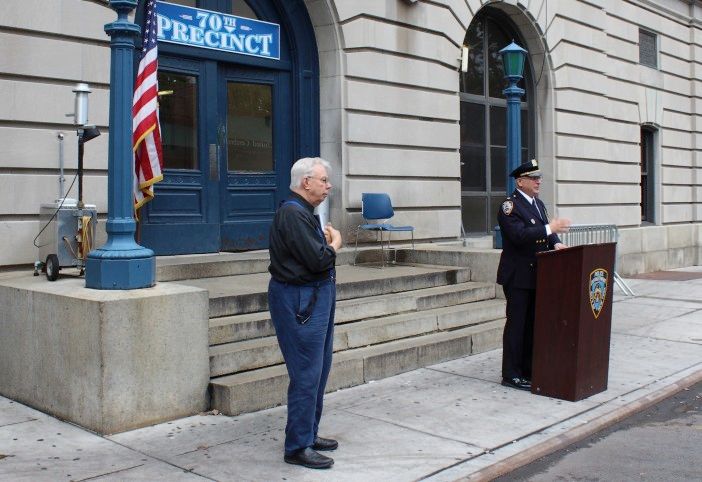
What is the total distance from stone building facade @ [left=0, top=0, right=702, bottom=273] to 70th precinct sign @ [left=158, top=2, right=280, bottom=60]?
0.16m

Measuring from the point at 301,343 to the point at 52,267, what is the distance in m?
3.13

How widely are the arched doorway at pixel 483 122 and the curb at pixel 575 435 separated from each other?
7.51 metres

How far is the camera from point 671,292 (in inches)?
594

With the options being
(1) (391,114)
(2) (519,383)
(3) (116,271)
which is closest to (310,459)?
(3) (116,271)

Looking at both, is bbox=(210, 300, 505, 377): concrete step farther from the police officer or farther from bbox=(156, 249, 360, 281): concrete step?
bbox=(156, 249, 360, 281): concrete step

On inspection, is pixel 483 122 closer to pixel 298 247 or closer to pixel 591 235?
pixel 591 235

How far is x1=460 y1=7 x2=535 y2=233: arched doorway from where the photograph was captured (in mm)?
15086

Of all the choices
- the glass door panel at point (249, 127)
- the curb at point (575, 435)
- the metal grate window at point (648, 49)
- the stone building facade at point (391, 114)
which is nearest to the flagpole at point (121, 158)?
the stone building facade at point (391, 114)

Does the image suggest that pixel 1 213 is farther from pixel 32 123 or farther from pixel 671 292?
pixel 671 292

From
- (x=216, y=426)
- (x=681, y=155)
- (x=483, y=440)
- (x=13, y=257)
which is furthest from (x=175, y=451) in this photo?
(x=681, y=155)

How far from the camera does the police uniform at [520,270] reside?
7445 mm

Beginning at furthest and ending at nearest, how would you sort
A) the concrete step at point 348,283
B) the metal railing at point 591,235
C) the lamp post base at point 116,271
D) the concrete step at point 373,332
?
the metal railing at point 591,235, the concrete step at point 348,283, the concrete step at point 373,332, the lamp post base at point 116,271

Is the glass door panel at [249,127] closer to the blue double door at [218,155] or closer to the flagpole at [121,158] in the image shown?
the blue double door at [218,155]

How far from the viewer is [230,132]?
11.2 metres
